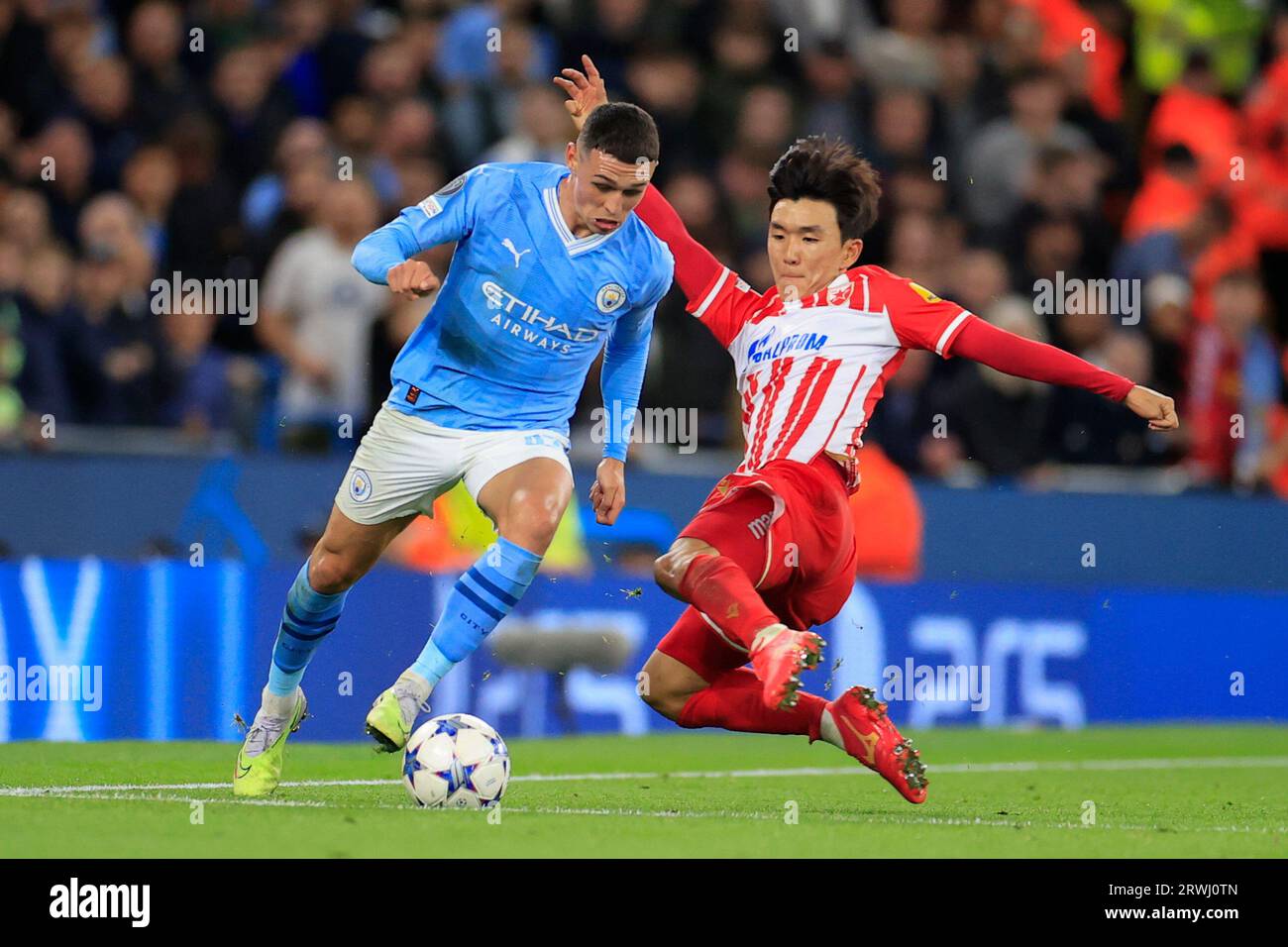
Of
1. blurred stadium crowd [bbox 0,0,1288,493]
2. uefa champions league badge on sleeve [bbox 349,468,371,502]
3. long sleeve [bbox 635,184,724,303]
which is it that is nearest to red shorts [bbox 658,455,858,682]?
long sleeve [bbox 635,184,724,303]

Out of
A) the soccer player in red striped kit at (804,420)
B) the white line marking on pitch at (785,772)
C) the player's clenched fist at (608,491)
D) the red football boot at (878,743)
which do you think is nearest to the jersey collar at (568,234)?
the soccer player in red striped kit at (804,420)

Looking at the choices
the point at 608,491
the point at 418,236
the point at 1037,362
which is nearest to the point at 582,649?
the point at 608,491

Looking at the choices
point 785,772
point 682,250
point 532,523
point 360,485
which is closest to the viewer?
point 532,523

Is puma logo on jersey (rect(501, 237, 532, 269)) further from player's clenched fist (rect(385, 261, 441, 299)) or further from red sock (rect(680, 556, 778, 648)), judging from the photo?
red sock (rect(680, 556, 778, 648))

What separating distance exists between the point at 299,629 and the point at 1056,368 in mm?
2640

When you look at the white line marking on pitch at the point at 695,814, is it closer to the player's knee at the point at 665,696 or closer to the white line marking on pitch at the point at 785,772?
the white line marking on pitch at the point at 785,772

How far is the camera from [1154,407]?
6590 millimetres

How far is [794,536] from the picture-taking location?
693 centimetres

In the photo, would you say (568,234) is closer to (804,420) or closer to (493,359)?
(493,359)

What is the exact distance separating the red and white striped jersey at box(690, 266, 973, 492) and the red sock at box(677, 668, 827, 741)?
713 millimetres

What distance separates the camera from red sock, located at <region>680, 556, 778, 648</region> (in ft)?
21.5

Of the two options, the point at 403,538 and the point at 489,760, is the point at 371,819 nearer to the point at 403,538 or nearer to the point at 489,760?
the point at 489,760

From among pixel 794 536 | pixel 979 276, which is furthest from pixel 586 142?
pixel 979 276

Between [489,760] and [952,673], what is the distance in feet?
18.9
